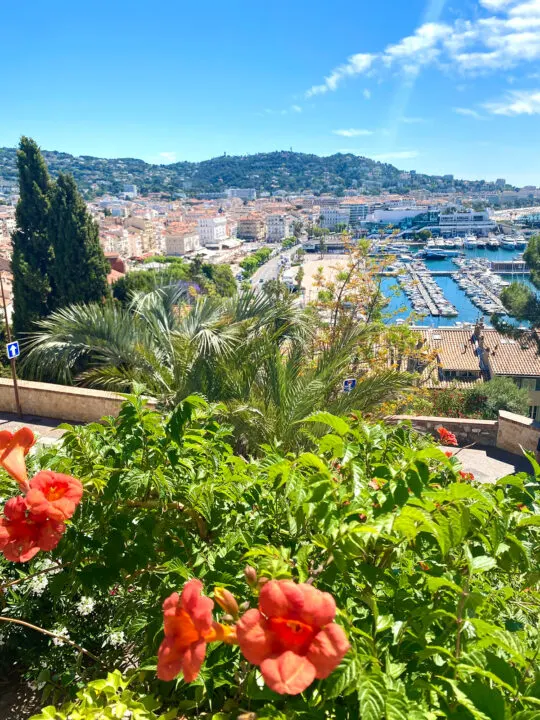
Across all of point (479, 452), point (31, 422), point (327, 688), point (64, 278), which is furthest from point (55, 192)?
point (327, 688)

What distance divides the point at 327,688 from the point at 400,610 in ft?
1.25

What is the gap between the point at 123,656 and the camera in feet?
5.61

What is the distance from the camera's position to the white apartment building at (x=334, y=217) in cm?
15925

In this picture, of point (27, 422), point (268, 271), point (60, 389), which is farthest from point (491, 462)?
point (268, 271)

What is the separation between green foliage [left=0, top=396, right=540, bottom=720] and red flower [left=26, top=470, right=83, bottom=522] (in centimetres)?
21

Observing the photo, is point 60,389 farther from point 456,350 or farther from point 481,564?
point 456,350

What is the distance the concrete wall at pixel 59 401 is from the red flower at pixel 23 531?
5.46 meters

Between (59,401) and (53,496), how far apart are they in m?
6.24

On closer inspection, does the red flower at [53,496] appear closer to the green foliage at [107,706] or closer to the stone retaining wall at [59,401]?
the green foliage at [107,706]

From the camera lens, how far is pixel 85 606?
186cm

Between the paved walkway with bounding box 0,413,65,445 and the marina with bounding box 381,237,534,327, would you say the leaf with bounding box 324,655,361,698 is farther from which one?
the marina with bounding box 381,237,534,327

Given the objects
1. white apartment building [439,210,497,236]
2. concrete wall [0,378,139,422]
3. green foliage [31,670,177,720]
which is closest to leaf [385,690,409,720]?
green foliage [31,670,177,720]

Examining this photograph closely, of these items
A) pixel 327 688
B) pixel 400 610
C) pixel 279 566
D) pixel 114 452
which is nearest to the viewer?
pixel 327 688

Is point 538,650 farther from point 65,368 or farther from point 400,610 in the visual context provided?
point 65,368
